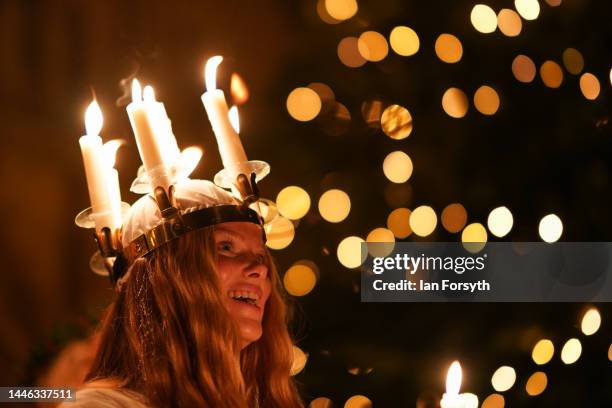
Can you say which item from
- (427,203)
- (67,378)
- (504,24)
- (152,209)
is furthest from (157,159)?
(504,24)

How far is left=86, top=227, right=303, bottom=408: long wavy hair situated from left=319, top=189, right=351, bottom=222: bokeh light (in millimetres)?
473

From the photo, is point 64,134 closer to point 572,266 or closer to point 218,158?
point 218,158

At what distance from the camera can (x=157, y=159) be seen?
45.8 inches

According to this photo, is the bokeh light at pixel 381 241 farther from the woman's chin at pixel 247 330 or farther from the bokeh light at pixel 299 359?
the woman's chin at pixel 247 330

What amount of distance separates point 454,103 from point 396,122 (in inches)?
5.7

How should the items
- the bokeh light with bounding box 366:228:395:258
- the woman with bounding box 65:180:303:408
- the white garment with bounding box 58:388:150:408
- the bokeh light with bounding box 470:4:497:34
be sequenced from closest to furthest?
the white garment with bounding box 58:388:150:408 < the woman with bounding box 65:180:303:408 < the bokeh light with bounding box 366:228:395:258 < the bokeh light with bounding box 470:4:497:34

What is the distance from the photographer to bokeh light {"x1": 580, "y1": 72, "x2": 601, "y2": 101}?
178 centimetres

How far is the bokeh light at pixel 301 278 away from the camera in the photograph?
1.70 meters

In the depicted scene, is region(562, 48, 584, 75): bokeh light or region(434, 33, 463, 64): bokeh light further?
region(562, 48, 584, 75): bokeh light

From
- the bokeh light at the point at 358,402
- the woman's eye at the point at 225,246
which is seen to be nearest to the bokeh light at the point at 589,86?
the bokeh light at the point at 358,402

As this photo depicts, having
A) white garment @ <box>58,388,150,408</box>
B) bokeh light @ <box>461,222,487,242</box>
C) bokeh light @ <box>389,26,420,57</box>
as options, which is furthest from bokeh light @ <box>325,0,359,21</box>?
white garment @ <box>58,388,150,408</box>

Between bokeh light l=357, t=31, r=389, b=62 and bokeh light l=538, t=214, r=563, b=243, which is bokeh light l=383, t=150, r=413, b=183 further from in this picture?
bokeh light l=538, t=214, r=563, b=243

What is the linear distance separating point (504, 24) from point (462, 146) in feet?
1.12

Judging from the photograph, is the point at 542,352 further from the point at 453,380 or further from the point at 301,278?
the point at 453,380
